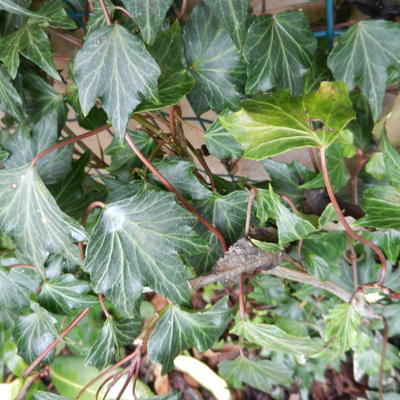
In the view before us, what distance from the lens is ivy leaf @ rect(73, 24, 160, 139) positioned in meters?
0.49

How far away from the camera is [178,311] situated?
66cm

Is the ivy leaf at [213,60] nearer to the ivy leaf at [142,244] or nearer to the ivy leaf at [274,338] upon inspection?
the ivy leaf at [142,244]

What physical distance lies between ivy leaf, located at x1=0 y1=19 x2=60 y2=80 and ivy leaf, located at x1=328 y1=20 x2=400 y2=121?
1.27 feet

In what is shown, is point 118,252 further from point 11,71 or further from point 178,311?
point 11,71

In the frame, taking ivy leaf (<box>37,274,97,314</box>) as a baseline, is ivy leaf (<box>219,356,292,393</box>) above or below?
below

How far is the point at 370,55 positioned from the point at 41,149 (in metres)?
0.50

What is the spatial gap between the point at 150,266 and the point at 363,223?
291 millimetres

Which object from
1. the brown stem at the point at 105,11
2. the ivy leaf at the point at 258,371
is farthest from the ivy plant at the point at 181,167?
the ivy leaf at the point at 258,371

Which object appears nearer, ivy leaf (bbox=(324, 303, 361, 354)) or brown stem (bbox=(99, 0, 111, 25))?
brown stem (bbox=(99, 0, 111, 25))

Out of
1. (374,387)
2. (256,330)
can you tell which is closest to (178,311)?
(256,330)

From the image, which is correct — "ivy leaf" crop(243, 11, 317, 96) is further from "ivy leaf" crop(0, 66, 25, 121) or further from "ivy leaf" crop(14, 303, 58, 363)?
"ivy leaf" crop(14, 303, 58, 363)

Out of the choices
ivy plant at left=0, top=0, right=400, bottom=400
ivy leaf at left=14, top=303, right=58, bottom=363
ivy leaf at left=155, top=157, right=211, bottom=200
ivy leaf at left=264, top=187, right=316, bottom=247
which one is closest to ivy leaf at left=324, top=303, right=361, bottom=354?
ivy plant at left=0, top=0, right=400, bottom=400

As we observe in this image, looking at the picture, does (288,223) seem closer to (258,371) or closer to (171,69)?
(171,69)

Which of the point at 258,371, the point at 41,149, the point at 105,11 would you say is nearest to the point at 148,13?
the point at 105,11
